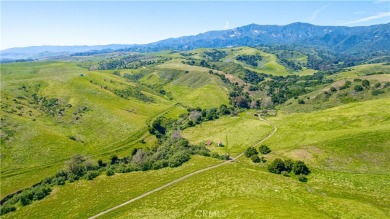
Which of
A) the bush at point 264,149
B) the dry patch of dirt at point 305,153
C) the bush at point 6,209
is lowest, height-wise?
the bush at point 6,209

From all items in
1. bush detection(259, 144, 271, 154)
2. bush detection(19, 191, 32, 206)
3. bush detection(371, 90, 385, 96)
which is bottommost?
bush detection(19, 191, 32, 206)

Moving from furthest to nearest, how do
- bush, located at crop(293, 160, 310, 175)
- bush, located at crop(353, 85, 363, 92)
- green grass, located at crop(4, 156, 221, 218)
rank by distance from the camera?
bush, located at crop(353, 85, 363, 92) < bush, located at crop(293, 160, 310, 175) < green grass, located at crop(4, 156, 221, 218)

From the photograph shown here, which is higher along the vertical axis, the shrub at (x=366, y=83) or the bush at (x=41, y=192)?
the shrub at (x=366, y=83)

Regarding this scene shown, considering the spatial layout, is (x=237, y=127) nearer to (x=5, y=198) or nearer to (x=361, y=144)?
(x=361, y=144)

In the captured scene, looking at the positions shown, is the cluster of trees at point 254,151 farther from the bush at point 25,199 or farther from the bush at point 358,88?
the bush at point 358,88

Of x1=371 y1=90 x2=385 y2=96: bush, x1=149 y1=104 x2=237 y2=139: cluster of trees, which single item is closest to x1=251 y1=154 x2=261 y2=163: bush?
x1=149 y1=104 x2=237 y2=139: cluster of trees

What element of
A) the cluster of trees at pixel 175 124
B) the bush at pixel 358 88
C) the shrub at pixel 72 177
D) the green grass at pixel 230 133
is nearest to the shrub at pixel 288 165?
the green grass at pixel 230 133

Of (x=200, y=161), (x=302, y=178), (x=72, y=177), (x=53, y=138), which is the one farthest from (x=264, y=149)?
(x=53, y=138)

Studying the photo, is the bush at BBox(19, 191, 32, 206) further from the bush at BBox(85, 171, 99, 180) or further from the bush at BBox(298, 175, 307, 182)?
the bush at BBox(298, 175, 307, 182)
